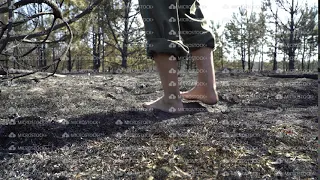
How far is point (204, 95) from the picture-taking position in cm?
128

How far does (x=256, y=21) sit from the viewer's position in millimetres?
12875

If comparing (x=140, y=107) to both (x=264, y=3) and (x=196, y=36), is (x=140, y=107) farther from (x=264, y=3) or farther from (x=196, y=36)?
(x=264, y=3)

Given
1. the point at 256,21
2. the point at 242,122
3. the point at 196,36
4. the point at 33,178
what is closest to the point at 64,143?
the point at 33,178

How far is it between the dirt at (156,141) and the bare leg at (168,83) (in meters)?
0.05

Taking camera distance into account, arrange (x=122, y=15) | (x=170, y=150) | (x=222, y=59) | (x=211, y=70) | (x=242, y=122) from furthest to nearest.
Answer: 1. (x=222, y=59)
2. (x=122, y=15)
3. (x=211, y=70)
4. (x=242, y=122)
5. (x=170, y=150)

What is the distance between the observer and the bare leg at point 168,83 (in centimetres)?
→ 113

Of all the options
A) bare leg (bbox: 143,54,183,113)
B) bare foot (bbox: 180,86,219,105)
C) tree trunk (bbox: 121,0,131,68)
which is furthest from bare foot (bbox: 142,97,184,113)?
tree trunk (bbox: 121,0,131,68)

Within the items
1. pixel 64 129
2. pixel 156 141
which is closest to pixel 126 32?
pixel 64 129

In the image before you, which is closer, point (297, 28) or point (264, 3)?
point (297, 28)

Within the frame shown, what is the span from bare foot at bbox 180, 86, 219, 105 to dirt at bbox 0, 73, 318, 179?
35 millimetres

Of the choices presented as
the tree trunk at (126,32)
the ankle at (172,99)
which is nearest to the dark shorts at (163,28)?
the ankle at (172,99)

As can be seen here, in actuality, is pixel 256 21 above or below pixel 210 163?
above

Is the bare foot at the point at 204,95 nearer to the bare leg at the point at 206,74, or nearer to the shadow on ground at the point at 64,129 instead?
the bare leg at the point at 206,74

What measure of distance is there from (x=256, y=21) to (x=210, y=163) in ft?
44.0
